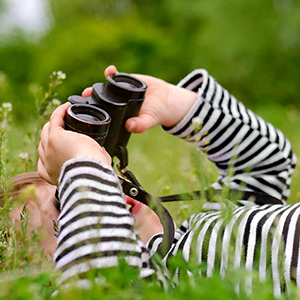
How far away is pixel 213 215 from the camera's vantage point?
124 cm

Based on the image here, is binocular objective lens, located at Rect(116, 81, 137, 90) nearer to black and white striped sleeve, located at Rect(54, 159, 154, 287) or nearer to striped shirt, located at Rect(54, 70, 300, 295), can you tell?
striped shirt, located at Rect(54, 70, 300, 295)

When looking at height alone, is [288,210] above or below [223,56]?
below

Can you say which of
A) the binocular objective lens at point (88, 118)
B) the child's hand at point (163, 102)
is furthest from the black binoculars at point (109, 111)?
the child's hand at point (163, 102)

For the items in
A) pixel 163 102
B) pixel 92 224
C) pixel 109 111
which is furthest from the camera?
pixel 163 102

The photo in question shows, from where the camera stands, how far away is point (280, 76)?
9.97 metres

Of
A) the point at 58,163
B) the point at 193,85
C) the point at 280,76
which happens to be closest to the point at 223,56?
the point at 280,76

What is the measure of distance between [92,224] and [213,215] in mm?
509

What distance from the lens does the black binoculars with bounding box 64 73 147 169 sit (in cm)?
102

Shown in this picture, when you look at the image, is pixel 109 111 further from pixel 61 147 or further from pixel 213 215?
pixel 213 215

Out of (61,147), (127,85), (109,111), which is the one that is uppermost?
(127,85)

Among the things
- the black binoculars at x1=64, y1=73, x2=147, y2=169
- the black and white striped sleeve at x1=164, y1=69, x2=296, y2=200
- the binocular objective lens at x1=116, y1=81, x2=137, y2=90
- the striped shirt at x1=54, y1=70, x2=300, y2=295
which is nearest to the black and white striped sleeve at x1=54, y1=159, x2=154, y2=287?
the striped shirt at x1=54, y1=70, x2=300, y2=295

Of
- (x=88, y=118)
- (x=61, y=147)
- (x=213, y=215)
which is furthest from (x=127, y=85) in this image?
(x=213, y=215)

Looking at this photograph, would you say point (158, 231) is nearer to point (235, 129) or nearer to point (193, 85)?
point (235, 129)

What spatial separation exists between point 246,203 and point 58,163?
70cm
